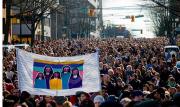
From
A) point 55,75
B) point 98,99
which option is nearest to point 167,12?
point 98,99

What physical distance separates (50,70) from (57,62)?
0.20m

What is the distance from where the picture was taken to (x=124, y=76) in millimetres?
18766

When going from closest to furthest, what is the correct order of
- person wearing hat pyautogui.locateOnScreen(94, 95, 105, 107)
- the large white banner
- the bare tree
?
Answer: the large white banner < person wearing hat pyautogui.locateOnScreen(94, 95, 105, 107) < the bare tree

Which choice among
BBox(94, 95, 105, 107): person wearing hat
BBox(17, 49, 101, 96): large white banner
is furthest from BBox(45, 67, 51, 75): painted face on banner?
BBox(94, 95, 105, 107): person wearing hat

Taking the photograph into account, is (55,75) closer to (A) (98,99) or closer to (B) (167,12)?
(A) (98,99)

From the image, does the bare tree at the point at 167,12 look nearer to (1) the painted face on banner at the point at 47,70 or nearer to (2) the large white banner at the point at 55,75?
(2) the large white banner at the point at 55,75

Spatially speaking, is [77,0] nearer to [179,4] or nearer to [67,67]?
[179,4]

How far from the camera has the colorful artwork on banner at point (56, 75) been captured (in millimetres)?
11195

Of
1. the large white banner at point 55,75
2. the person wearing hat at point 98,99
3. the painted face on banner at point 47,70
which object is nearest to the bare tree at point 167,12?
the large white banner at point 55,75

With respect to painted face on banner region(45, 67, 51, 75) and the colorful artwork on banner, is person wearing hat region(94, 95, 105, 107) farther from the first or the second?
painted face on banner region(45, 67, 51, 75)

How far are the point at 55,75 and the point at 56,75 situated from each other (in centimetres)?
2

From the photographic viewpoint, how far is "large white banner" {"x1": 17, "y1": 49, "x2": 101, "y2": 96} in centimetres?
1114

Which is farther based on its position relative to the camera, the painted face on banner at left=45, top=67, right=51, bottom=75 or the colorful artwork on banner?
the painted face on banner at left=45, top=67, right=51, bottom=75

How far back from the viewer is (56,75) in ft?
37.3
